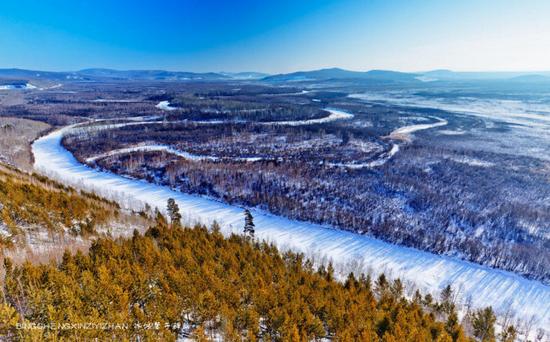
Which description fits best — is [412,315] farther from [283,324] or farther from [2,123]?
[2,123]

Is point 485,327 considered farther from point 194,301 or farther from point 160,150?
point 160,150

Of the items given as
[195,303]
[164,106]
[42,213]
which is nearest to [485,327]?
[195,303]

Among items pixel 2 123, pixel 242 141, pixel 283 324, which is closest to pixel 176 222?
pixel 283 324

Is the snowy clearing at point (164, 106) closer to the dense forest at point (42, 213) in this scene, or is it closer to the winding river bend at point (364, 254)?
the winding river bend at point (364, 254)

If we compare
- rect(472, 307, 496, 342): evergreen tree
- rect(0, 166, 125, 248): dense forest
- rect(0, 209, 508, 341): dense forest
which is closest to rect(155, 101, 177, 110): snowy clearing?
rect(0, 166, 125, 248): dense forest

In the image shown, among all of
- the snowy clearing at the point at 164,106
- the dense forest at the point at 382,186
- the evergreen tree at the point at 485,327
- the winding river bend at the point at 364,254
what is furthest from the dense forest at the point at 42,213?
the snowy clearing at the point at 164,106

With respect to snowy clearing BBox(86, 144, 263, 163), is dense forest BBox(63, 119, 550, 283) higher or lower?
lower

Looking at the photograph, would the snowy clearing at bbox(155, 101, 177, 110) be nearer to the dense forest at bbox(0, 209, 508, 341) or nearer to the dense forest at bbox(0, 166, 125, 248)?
the dense forest at bbox(0, 166, 125, 248)
